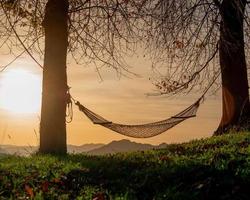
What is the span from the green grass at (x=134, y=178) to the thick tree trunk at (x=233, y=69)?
6743 millimetres

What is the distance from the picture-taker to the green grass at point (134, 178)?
7.79 metres

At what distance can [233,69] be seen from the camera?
18.3 m

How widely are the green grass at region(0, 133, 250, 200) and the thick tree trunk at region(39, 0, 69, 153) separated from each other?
308cm

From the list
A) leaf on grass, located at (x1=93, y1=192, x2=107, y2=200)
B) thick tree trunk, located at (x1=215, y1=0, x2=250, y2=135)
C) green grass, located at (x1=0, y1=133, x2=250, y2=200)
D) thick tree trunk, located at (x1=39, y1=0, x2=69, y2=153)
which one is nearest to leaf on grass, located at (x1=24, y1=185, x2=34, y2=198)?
green grass, located at (x1=0, y1=133, x2=250, y2=200)

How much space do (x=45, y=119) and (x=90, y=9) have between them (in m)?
3.95

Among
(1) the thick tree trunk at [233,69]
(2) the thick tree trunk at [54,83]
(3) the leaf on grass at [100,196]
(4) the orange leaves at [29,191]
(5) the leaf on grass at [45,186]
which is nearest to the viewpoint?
(3) the leaf on grass at [100,196]

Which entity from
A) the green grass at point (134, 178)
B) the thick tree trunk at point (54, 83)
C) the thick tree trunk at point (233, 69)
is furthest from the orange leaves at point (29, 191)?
the thick tree trunk at point (233, 69)

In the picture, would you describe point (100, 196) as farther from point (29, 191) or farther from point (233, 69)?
point (233, 69)

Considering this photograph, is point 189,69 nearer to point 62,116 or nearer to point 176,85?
point 176,85

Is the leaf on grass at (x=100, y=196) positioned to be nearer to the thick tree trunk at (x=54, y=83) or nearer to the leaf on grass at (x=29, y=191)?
the leaf on grass at (x=29, y=191)

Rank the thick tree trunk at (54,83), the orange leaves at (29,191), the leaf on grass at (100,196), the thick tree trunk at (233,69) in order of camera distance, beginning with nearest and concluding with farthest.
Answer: the leaf on grass at (100,196) → the orange leaves at (29,191) → the thick tree trunk at (54,83) → the thick tree trunk at (233,69)

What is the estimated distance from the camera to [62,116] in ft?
49.1

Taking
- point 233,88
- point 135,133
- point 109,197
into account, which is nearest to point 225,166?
point 109,197

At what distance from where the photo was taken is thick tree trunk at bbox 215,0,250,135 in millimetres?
18094
